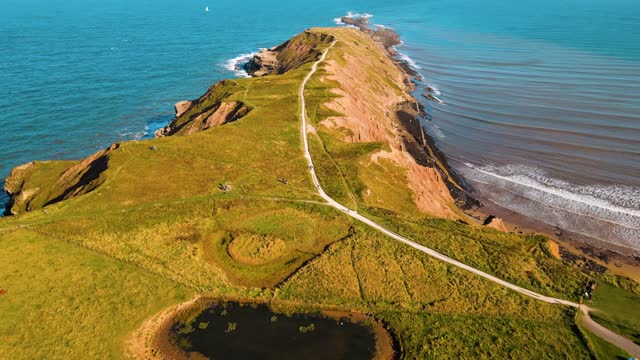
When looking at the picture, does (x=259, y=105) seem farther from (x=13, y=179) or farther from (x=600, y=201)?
(x=600, y=201)

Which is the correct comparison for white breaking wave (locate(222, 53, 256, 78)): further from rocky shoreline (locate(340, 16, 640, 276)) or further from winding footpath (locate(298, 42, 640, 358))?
winding footpath (locate(298, 42, 640, 358))

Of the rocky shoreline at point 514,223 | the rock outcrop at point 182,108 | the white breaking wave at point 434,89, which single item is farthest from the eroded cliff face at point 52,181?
the white breaking wave at point 434,89

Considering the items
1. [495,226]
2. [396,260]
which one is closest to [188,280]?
[396,260]

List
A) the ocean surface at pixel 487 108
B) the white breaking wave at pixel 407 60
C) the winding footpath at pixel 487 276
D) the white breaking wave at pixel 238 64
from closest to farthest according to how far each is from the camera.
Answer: the winding footpath at pixel 487 276
the ocean surface at pixel 487 108
the white breaking wave at pixel 238 64
the white breaking wave at pixel 407 60

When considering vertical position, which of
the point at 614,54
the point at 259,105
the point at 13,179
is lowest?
the point at 13,179

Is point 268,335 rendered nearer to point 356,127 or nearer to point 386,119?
point 356,127

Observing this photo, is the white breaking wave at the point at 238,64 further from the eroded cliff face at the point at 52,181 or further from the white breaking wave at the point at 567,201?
the white breaking wave at the point at 567,201

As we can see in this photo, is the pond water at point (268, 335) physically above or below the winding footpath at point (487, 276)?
below

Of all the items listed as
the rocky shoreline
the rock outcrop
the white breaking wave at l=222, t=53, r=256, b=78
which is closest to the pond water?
the rocky shoreline
